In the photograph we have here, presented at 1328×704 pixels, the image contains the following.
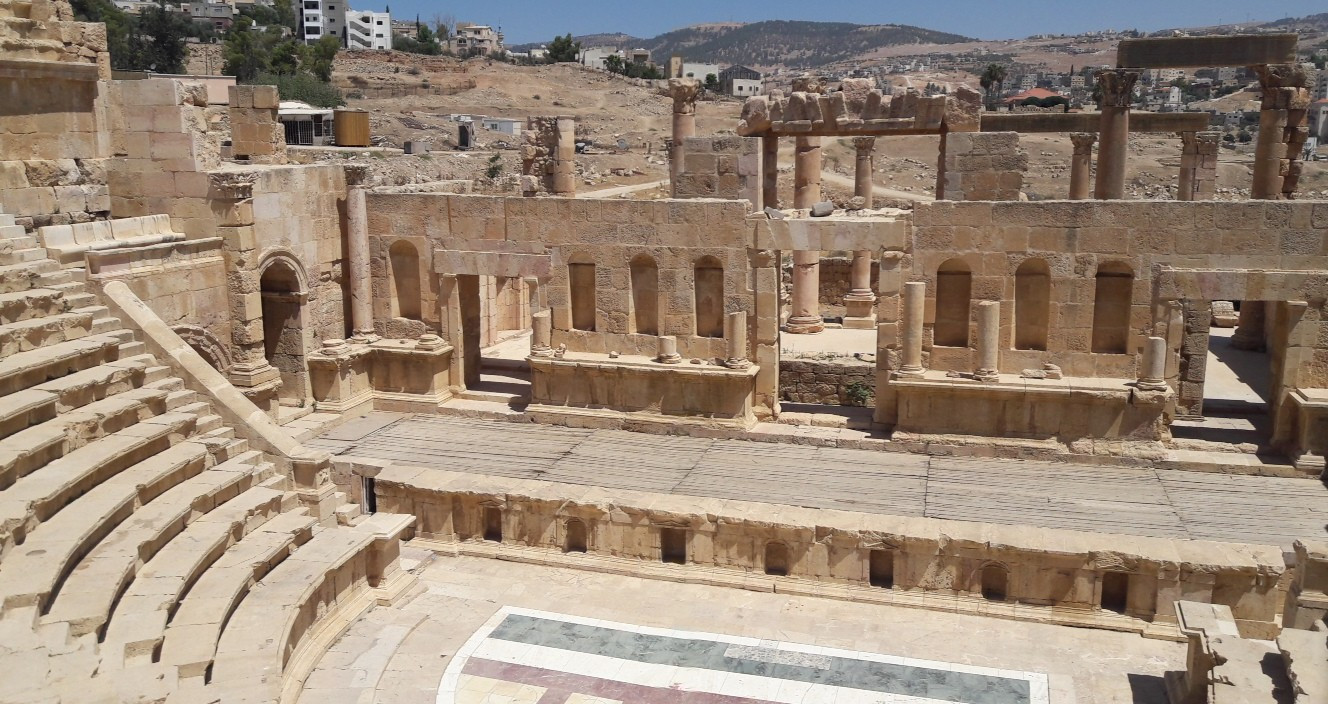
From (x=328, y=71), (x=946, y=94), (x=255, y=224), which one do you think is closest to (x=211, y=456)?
(x=255, y=224)

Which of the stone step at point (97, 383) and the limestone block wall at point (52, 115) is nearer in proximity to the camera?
the stone step at point (97, 383)

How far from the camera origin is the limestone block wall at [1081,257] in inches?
513

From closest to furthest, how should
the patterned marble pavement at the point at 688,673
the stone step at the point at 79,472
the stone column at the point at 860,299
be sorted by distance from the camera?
the stone step at the point at 79,472
the patterned marble pavement at the point at 688,673
the stone column at the point at 860,299

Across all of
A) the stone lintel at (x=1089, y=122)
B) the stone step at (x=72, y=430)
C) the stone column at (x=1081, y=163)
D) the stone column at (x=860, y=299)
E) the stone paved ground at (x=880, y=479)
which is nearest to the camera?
the stone step at (x=72, y=430)

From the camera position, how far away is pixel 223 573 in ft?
32.2

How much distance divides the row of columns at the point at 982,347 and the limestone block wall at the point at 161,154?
8842 millimetres

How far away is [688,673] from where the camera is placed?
33.6 ft

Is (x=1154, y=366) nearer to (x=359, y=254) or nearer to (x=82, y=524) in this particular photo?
(x=359, y=254)

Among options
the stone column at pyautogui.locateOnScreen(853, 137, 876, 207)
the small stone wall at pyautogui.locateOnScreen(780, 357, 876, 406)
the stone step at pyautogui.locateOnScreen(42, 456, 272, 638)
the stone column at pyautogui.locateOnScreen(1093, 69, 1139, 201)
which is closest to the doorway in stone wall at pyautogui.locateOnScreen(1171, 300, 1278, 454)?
the stone column at pyautogui.locateOnScreen(1093, 69, 1139, 201)

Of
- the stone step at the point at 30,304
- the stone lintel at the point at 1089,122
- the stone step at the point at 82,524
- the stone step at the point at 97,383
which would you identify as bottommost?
the stone step at the point at 82,524

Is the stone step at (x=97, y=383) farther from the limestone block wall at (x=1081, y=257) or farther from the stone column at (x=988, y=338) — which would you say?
the stone column at (x=988, y=338)

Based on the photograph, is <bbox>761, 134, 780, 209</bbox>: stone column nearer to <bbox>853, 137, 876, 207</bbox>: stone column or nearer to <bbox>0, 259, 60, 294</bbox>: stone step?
<bbox>853, 137, 876, 207</bbox>: stone column

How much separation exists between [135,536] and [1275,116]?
18.6 meters

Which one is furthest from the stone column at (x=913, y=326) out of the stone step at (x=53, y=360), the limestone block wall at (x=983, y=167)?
the stone step at (x=53, y=360)
